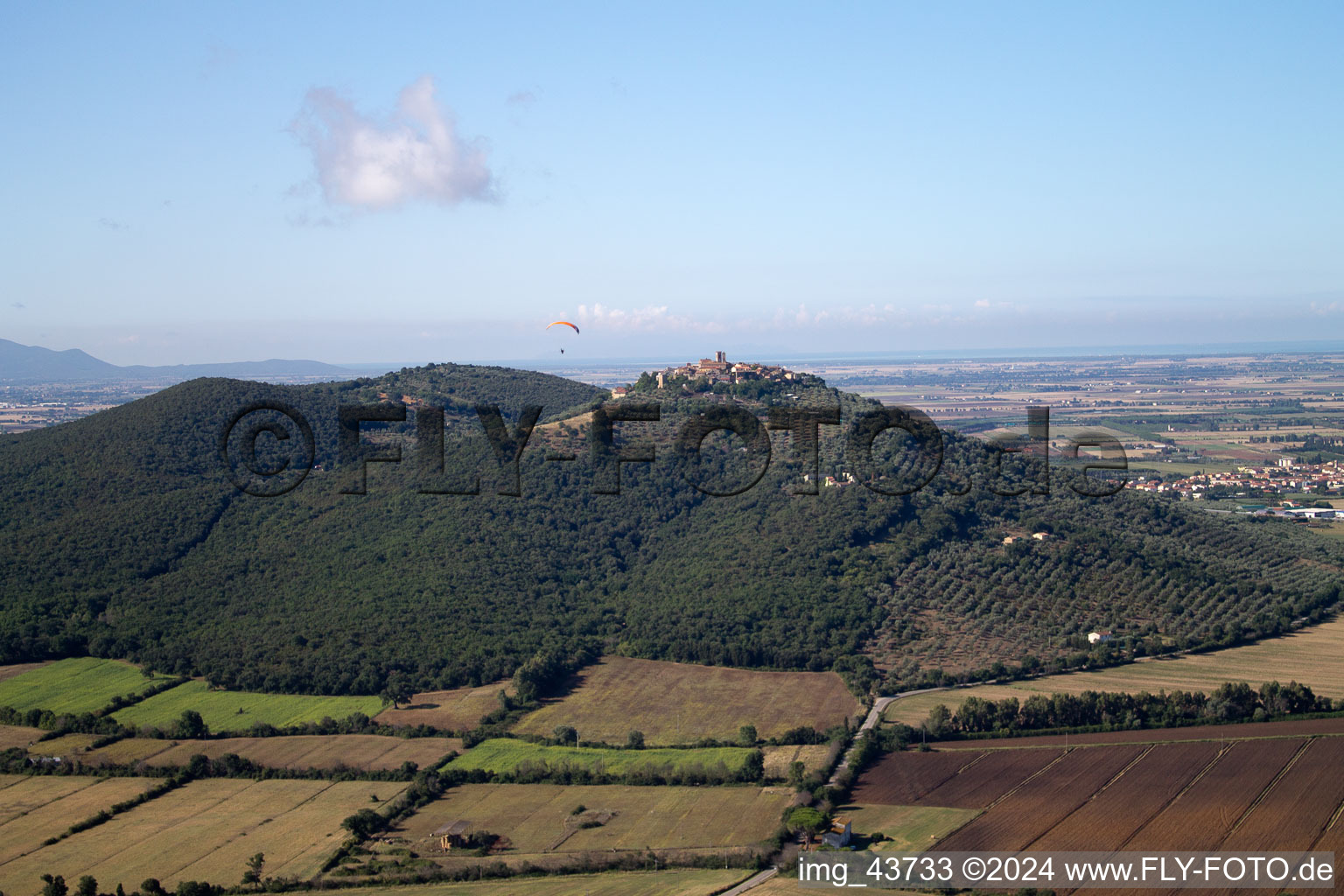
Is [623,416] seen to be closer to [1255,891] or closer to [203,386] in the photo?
[203,386]

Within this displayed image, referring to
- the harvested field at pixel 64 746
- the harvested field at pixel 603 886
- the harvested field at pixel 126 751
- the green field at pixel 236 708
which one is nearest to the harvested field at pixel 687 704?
the green field at pixel 236 708

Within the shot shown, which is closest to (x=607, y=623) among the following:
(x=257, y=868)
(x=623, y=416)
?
(x=623, y=416)

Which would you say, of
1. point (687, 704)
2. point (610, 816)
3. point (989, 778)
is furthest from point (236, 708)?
point (989, 778)

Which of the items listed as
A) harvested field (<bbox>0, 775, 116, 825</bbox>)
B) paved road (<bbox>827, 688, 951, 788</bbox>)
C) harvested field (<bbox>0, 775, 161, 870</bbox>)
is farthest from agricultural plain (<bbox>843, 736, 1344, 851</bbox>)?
harvested field (<bbox>0, 775, 116, 825</bbox>)

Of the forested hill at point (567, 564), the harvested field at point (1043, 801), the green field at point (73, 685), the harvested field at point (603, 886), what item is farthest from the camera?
the forested hill at point (567, 564)

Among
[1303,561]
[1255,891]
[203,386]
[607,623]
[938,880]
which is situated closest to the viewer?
[1255,891]

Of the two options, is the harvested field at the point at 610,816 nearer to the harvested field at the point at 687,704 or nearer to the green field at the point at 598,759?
the green field at the point at 598,759
